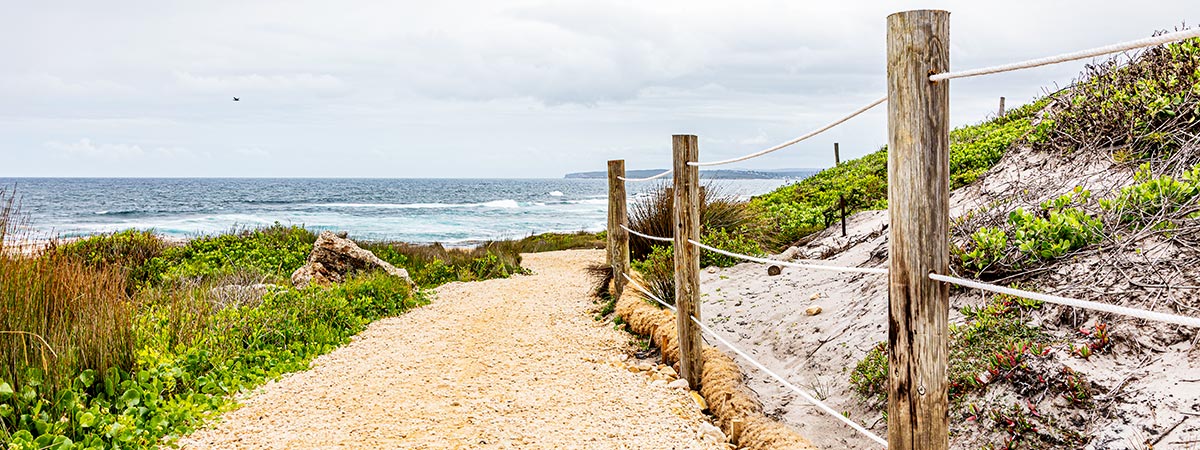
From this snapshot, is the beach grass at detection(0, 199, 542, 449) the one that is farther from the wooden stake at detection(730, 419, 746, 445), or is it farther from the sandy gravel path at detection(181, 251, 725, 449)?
the wooden stake at detection(730, 419, 746, 445)

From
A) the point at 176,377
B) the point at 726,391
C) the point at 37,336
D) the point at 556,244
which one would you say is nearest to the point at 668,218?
the point at 726,391

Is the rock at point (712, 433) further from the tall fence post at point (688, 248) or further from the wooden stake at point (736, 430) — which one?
the tall fence post at point (688, 248)

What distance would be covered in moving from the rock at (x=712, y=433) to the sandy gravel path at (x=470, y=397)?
0.11 feet

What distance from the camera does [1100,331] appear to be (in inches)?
119

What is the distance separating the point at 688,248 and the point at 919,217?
2.41m

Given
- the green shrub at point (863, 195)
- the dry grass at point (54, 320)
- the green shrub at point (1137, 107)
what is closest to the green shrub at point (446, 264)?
the green shrub at point (863, 195)

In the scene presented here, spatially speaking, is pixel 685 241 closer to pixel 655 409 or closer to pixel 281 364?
pixel 655 409

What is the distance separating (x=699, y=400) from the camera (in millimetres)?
4184

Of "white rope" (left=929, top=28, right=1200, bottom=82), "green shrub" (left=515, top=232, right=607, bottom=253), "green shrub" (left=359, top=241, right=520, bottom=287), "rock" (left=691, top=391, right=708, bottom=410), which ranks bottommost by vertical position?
"green shrub" (left=515, top=232, right=607, bottom=253)

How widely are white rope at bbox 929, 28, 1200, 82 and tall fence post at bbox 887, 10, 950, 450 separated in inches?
3.1

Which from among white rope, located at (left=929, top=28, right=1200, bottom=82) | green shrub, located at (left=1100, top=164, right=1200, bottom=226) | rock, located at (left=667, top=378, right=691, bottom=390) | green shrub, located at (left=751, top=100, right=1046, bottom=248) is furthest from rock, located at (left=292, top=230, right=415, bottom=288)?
white rope, located at (left=929, top=28, right=1200, bottom=82)

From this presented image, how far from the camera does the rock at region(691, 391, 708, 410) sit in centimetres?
411

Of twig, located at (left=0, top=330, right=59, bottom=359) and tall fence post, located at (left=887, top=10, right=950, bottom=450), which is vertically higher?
tall fence post, located at (left=887, top=10, right=950, bottom=450)

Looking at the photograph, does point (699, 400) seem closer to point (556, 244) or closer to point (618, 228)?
point (618, 228)
